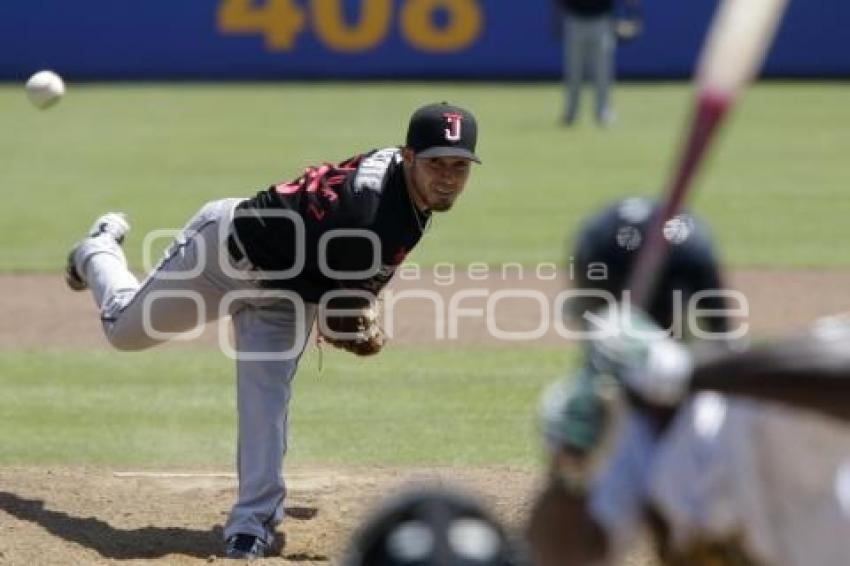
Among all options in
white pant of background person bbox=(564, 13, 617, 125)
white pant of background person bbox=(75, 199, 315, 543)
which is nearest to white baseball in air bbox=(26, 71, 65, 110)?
white pant of background person bbox=(75, 199, 315, 543)

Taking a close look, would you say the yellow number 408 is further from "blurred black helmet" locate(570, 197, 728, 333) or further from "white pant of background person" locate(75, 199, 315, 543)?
"blurred black helmet" locate(570, 197, 728, 333)

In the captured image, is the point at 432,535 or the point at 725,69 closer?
the point at 725,69

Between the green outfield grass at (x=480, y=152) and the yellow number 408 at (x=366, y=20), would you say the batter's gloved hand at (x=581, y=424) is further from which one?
the yellow number 408 at (x=366, y=20)

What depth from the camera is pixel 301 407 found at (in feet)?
33.6

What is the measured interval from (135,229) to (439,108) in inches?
327

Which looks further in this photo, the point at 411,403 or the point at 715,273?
the point at 411,403

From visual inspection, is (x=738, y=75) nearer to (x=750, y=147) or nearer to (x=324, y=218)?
(x=324, y=218)

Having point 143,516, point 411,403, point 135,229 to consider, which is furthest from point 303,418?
point 135,229

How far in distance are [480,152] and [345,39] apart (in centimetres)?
855

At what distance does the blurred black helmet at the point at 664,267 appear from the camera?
159 inches

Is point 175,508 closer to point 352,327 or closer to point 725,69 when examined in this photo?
point 352,327

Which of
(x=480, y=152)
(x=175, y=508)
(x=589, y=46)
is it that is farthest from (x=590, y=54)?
(x=175, y=508)

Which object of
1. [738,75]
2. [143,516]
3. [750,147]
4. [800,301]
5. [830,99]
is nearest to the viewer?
[738,75]

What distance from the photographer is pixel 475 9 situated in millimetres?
28344
